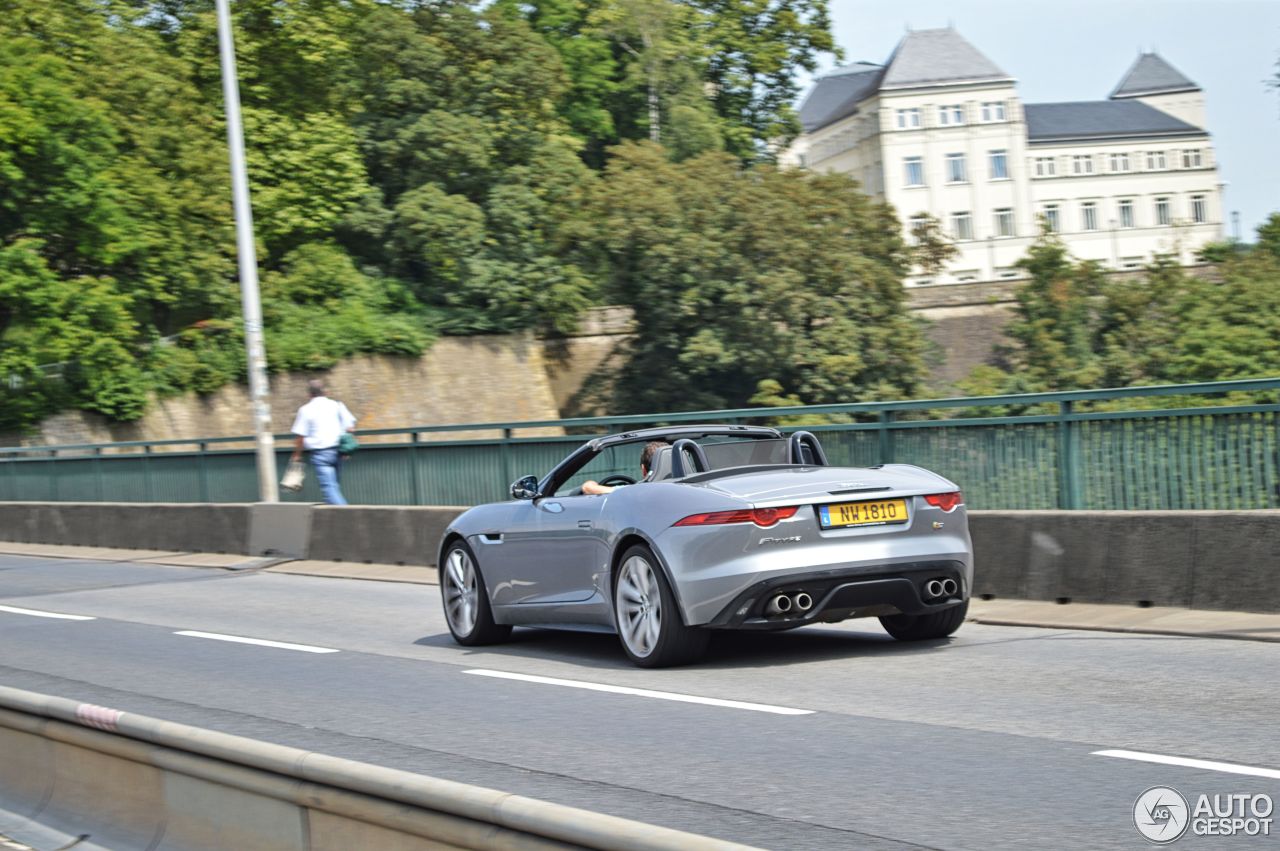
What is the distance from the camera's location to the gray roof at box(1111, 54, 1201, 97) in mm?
131375

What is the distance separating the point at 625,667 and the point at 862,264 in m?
43.3

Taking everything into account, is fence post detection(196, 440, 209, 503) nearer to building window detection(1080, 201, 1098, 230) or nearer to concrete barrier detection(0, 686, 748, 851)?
concrete barrier detection(0, 686, 748, 851)

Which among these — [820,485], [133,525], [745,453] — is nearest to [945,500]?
[820,485]

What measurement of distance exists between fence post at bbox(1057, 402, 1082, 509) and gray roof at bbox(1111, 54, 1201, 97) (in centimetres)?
12836

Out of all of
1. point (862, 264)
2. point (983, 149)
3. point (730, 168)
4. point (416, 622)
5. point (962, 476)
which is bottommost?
point (416, 622)

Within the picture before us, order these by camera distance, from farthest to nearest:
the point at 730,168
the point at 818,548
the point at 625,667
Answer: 1. the point at 730,168
2. the point at 625,667
3. the point at 818,548

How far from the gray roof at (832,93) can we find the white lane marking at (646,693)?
380 feet

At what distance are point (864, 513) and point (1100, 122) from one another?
11960 centimetres

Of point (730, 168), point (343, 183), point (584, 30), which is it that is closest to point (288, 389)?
point (343, 183)

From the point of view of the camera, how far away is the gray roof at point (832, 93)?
413ft

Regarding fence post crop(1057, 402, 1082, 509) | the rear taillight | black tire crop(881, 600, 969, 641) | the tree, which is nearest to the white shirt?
fence post crop(1057, 402, 1082, 509)

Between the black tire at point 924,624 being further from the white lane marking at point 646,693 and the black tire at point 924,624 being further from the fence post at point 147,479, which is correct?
the fence post at point 147,479

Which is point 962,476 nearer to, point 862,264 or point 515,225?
→ point 862,264

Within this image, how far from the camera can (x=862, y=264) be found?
2039 inches
